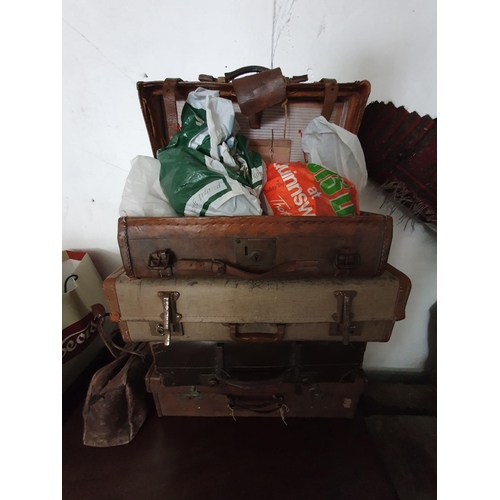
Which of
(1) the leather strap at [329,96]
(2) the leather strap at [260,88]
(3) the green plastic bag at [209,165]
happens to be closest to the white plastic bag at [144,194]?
(3) the green plastic bag at [209,165]

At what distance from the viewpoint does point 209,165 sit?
0.70 m

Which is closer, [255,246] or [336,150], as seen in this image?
[255,246]

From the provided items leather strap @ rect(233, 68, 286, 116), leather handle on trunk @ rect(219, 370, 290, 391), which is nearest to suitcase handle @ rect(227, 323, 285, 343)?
leather handle on trunk @ rect(219, 370, 290, 391)

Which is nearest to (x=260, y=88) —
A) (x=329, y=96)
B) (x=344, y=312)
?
(x=329, y=96)

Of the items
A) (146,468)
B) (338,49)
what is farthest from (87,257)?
(338,49)

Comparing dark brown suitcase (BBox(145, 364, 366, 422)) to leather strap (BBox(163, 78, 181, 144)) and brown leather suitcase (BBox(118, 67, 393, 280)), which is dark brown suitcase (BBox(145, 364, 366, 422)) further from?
leather strap (BBox(163, 78, 181, 144))

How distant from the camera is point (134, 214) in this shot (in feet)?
2.20

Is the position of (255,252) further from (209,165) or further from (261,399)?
(261,399)

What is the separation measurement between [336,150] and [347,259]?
0.42 m

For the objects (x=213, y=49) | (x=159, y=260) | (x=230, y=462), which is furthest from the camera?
(x=213, y=49)

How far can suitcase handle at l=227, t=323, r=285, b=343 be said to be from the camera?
686 millimetres

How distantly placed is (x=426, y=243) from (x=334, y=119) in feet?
2.47

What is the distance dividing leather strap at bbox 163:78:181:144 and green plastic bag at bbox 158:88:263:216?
2.7 inches

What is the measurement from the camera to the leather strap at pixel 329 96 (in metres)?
0.78
